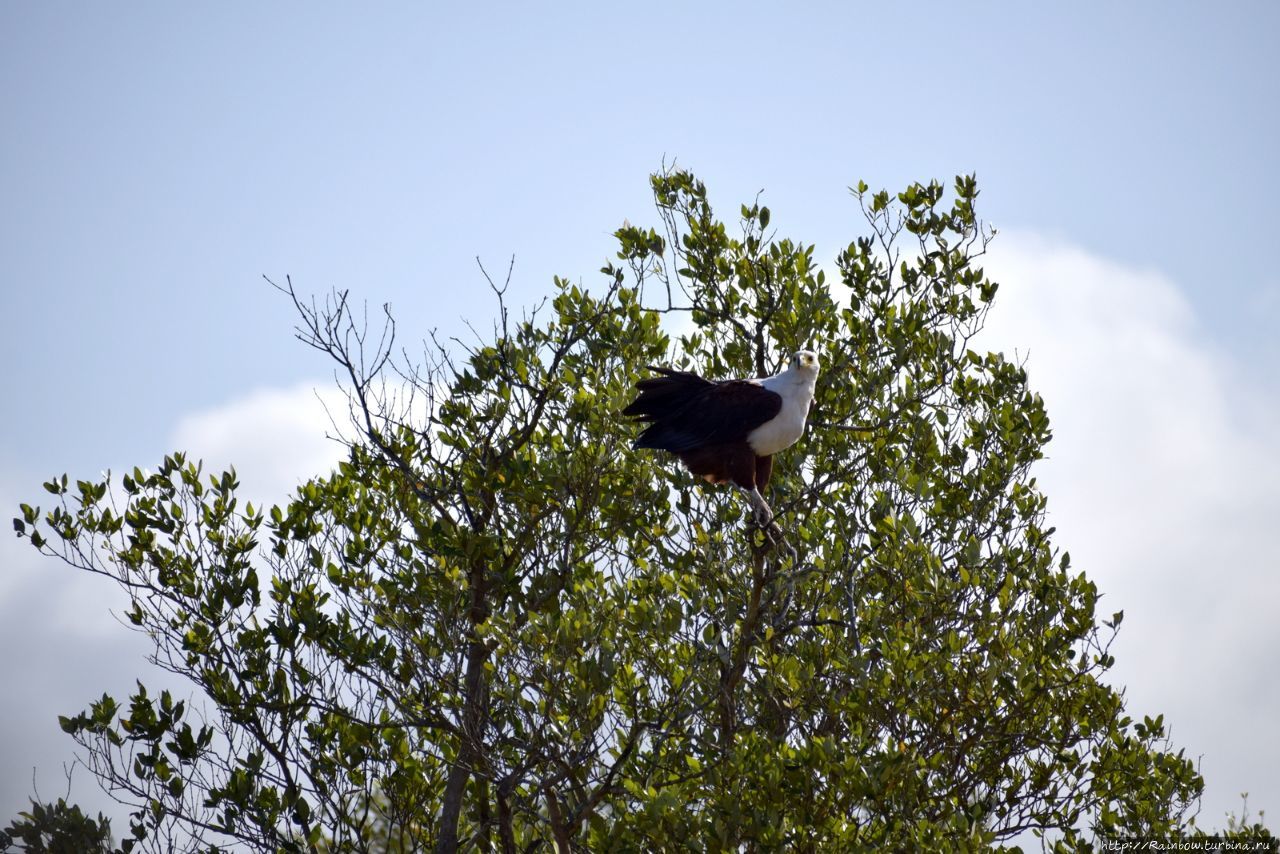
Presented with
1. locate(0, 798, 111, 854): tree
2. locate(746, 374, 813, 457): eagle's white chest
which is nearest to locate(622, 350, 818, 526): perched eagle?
locate(746, 374, 813, 457): eagle's white chest

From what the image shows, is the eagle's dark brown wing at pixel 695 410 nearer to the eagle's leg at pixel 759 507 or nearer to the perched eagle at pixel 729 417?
the perched eagle at pixel 729 417

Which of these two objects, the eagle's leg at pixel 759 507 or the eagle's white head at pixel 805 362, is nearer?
the eagle's leg at pixel 759 507

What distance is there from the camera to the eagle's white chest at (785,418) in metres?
6.63

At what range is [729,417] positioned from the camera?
6660mm

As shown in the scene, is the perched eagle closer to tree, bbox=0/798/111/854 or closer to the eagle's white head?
the eagle's white head

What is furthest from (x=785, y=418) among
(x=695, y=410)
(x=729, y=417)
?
(x=695, y=410)

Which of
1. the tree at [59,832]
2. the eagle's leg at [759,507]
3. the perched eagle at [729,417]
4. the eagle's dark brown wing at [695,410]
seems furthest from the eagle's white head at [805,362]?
the tree at [59,832]

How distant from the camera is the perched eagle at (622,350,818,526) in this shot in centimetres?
665

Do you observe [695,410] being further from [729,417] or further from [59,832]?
[59,832]

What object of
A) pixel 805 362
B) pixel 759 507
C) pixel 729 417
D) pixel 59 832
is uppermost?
pixel 805 362

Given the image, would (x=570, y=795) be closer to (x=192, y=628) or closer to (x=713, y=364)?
(x=192, y=628)

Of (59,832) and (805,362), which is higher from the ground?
(805,362)

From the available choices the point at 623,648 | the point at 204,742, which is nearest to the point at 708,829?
the point at 623,648

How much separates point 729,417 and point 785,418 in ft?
1.04
